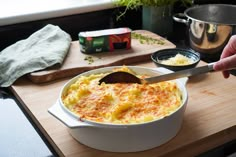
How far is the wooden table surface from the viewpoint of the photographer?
28.3 inches

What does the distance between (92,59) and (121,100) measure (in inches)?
12.5

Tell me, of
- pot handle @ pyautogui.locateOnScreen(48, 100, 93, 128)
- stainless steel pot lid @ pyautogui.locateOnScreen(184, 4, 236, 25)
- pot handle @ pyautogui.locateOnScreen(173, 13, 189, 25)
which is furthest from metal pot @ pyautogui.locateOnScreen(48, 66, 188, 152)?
stainless steel pot lid @ pyautogui.locateOnScreen(184, 4, 236, 25)

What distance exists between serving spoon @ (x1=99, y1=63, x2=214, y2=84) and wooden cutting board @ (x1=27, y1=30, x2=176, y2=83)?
18 cm

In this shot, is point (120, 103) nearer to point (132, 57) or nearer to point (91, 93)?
point (91, 93)

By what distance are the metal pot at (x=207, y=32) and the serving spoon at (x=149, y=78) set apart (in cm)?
27

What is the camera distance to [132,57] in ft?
3.55

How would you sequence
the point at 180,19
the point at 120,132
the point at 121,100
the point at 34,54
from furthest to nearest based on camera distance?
the point at 180,19 → the point at 34,54 → the point at 121,100 → the point at 120,132

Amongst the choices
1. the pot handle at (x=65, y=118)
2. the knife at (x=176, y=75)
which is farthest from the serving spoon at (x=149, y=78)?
the pot handle at (x=65, y=118)

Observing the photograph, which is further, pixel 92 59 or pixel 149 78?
pixel 92 59

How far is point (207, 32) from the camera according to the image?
1.08 metres

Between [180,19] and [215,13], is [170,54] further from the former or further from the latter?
[215,13]

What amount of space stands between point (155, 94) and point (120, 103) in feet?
0.30

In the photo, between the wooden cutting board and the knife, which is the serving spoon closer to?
the knife

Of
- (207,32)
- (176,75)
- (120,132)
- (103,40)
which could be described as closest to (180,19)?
(207,32)
